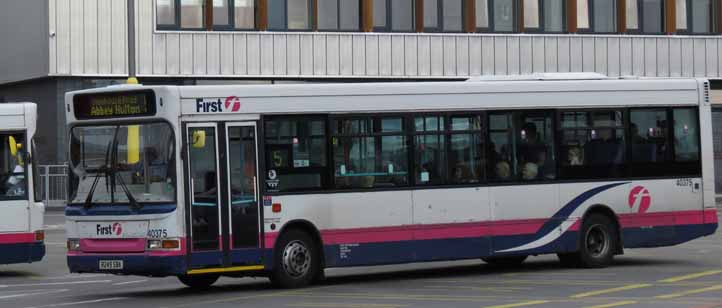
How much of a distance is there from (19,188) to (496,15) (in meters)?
27.9

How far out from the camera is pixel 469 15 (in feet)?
158

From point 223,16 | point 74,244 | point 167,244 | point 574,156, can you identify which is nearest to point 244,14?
point 223,16

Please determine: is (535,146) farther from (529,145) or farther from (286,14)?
(286,14)

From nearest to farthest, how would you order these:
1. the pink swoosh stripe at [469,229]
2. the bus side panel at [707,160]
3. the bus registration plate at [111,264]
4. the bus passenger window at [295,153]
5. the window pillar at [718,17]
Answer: the bus registration plate at [111,264]
the bus passenger window at [295,153]
the pink swoosh stripe at [469,229]
the bus side panel at [707,160]
the window pillar at [718,17]

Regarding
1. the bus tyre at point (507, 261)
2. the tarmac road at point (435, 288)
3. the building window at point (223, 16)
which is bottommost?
the tarmac road at point (435, 288)

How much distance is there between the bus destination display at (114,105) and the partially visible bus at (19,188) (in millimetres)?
4641

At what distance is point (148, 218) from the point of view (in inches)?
699

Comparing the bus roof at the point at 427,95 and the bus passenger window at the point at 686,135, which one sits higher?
the bus roof at the point at 427,95

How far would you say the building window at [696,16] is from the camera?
51250 millimetres

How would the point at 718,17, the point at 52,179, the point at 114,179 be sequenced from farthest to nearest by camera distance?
the point at 718,17 → the point at 52,179 → the point at 114,179

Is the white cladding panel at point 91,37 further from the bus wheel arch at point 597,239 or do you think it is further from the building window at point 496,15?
the bus wheel arch at point 597,239

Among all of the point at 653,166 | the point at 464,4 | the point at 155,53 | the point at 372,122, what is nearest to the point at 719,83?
the point at 464,4

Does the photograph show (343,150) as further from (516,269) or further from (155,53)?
(155,53)

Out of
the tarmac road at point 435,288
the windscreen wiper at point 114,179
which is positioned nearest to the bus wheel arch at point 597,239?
the tarmac road at point 435,288
